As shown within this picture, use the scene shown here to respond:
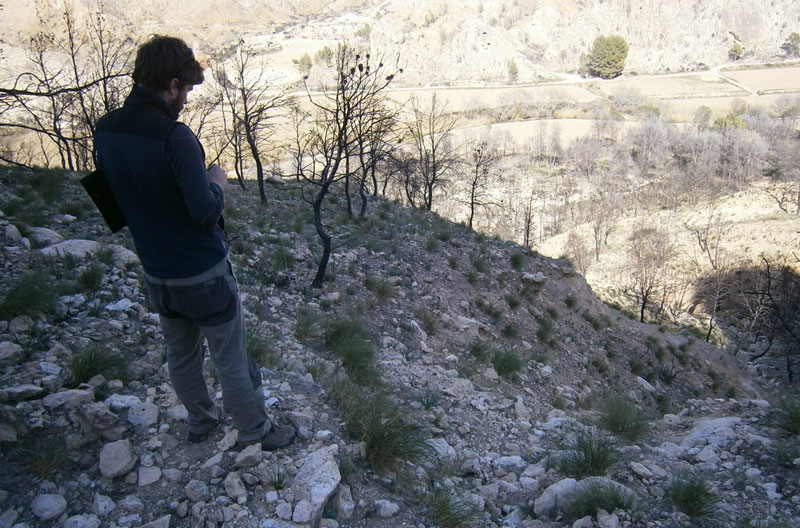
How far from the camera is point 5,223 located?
5.51 metres

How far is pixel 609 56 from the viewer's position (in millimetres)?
84750

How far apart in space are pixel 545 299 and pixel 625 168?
44.5 meters

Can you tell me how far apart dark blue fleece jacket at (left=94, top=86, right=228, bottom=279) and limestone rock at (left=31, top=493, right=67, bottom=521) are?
1.17 metres

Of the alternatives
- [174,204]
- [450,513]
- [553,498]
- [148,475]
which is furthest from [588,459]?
[174,204]

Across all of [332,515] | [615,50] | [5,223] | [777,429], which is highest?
[615,50]

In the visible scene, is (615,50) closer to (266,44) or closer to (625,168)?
(625,168)

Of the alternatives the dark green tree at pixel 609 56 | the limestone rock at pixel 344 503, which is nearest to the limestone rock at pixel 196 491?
the limestone rock at pixel 344 503

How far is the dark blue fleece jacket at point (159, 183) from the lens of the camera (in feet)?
6.84

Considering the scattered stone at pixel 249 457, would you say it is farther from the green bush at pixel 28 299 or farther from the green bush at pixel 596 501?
the green bush at pixel 28 299

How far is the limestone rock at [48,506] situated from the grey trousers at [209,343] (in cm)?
68

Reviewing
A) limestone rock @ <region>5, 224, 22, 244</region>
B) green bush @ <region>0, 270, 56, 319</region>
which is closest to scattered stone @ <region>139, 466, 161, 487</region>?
green bush @ <region>0, 270, 56, 319</region>

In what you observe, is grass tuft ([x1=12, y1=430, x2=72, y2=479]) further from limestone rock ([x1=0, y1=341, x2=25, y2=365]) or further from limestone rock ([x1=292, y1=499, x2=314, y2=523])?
limestone rock ([x1=292, y1=499, x2=314, y2=523])

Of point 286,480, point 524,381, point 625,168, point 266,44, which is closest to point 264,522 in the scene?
point 286,480

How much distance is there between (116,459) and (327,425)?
122 cm
